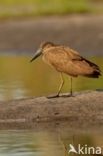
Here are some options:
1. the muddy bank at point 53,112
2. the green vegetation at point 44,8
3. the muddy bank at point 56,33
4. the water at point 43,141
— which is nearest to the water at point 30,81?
the muddy bank at point 53,112

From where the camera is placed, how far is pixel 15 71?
20.4 meters

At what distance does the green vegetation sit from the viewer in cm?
3073

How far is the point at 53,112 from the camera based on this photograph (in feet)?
45.4

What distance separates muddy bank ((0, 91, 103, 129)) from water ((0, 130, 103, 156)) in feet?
2.55

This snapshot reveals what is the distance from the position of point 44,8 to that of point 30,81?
13.3 metres

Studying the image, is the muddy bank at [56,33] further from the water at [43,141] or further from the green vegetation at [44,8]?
the water at [43,141]

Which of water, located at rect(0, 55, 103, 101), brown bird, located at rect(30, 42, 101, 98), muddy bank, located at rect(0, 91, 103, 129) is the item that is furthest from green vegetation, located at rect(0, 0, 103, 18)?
muddy bank, located at rect(0, 91, 103, 129)

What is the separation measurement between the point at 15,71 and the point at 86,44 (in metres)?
5.32

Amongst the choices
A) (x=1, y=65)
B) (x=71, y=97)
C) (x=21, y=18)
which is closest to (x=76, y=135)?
(x=71, y=97)

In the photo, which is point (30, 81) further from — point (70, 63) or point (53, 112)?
point (53, 112)

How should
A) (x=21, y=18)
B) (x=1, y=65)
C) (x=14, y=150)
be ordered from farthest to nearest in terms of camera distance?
(x=21, y=18) → (x=1, y=65) → (x=14, y=150)

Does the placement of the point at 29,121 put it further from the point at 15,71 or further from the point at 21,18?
the point at 21,18

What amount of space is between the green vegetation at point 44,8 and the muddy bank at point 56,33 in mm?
751

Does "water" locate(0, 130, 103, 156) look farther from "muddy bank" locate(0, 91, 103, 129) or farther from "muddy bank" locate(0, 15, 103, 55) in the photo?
"muddy bank" locate(0, 15, 103, 55)
